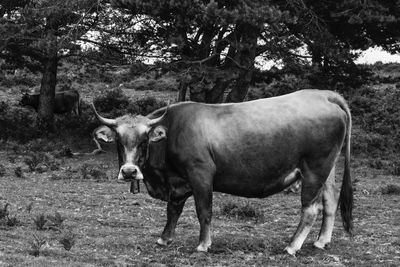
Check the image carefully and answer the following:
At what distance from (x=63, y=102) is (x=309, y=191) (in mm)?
19486

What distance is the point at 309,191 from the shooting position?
8.92m

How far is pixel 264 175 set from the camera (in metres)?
8.98

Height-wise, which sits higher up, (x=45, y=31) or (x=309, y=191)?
(x=45, y=31)

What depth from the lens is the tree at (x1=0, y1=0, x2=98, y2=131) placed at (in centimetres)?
1917

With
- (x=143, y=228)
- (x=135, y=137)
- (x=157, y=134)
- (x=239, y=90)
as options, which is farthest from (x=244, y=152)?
(x=239, y=90)

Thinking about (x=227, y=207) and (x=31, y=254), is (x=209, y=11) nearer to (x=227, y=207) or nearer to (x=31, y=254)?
(x=227, y=207)

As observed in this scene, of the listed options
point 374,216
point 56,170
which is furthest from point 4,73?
point 374,216

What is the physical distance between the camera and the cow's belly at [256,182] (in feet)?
29.5

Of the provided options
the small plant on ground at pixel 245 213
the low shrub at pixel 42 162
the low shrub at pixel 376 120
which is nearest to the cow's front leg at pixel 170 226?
the small plant on ground at pixel 245 213

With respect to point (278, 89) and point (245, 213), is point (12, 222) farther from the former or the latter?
point (278, 89)

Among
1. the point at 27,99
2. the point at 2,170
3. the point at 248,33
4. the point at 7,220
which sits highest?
the point at 248,33

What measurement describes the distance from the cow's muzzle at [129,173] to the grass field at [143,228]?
951 millimetres

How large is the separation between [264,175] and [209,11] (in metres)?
8.23

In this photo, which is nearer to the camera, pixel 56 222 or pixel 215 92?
pixel 56 222
